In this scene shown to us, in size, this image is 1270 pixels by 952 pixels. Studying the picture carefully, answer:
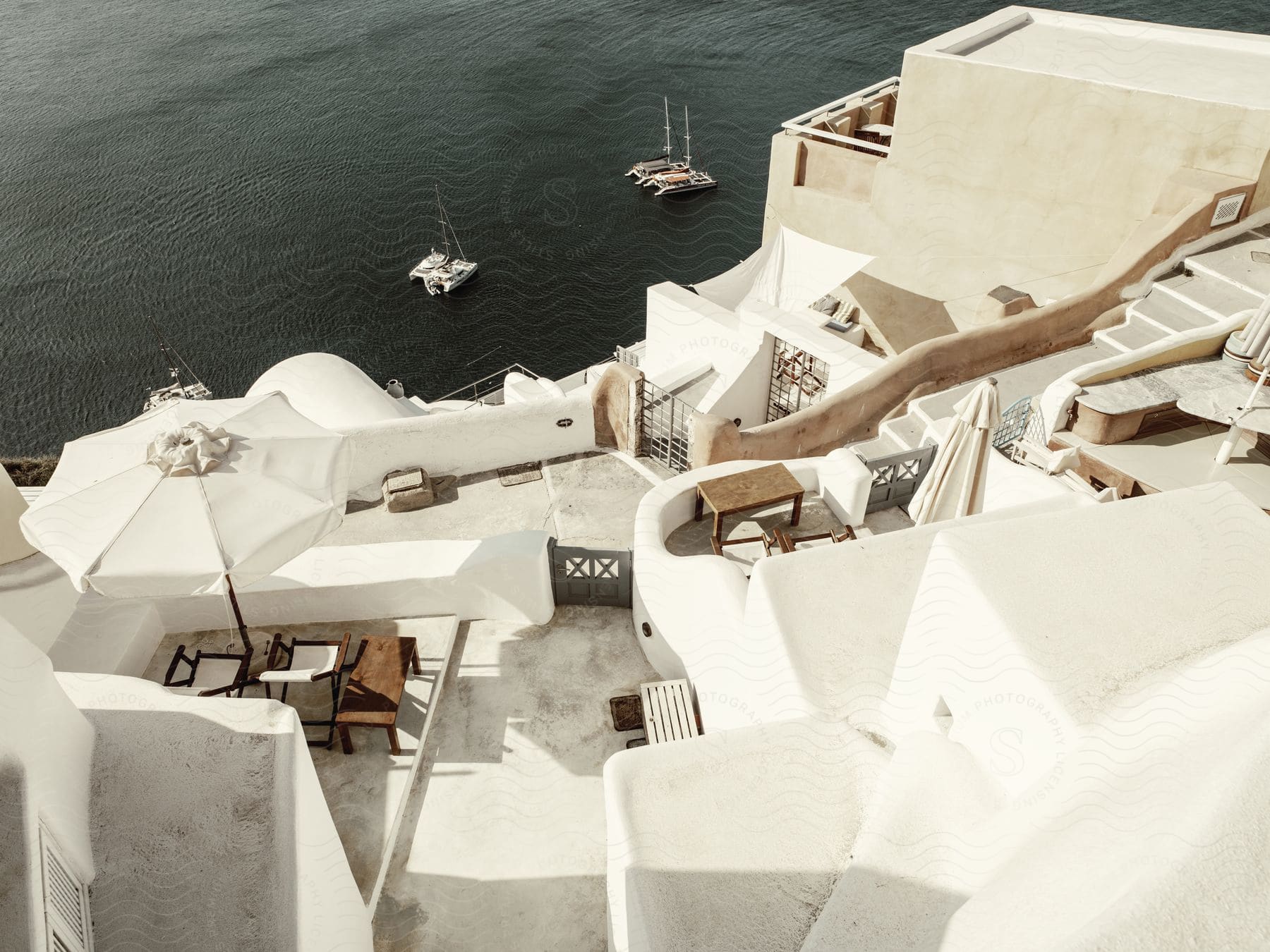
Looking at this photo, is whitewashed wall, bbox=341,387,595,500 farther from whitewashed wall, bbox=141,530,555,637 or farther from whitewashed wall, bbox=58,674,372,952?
whitewashed wall, bbox=58,674,372,952

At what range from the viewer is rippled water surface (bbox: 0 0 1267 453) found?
4250 cm

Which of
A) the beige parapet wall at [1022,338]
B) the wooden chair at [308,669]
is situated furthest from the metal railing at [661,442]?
the wooden chair at [308,669]

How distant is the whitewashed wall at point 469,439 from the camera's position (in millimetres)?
13578

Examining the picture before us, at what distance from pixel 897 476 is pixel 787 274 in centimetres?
1177

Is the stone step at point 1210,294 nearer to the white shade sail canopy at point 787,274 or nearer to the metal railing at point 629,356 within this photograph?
the white shade sail canopy at point 787,274

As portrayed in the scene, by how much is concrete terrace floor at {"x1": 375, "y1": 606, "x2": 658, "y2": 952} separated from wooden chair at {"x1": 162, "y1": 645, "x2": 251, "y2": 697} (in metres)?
2.31

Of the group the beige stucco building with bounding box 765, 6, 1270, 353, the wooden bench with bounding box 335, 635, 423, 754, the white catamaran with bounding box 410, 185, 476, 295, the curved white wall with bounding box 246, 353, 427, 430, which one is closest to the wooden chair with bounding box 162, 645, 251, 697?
the wooden bench with bounding box 335, 635, 423, 754

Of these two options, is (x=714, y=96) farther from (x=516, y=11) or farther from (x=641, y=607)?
(x=641, y=607)

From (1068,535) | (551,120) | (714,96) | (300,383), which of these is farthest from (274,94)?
(1068,535)

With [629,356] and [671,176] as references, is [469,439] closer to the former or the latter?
[629,356]

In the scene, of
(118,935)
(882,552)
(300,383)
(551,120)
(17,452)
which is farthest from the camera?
(551,120)

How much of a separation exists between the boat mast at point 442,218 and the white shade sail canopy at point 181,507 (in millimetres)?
38203

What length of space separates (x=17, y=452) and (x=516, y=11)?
5476 centimetres

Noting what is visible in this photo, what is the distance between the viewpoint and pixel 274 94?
60.2 m
